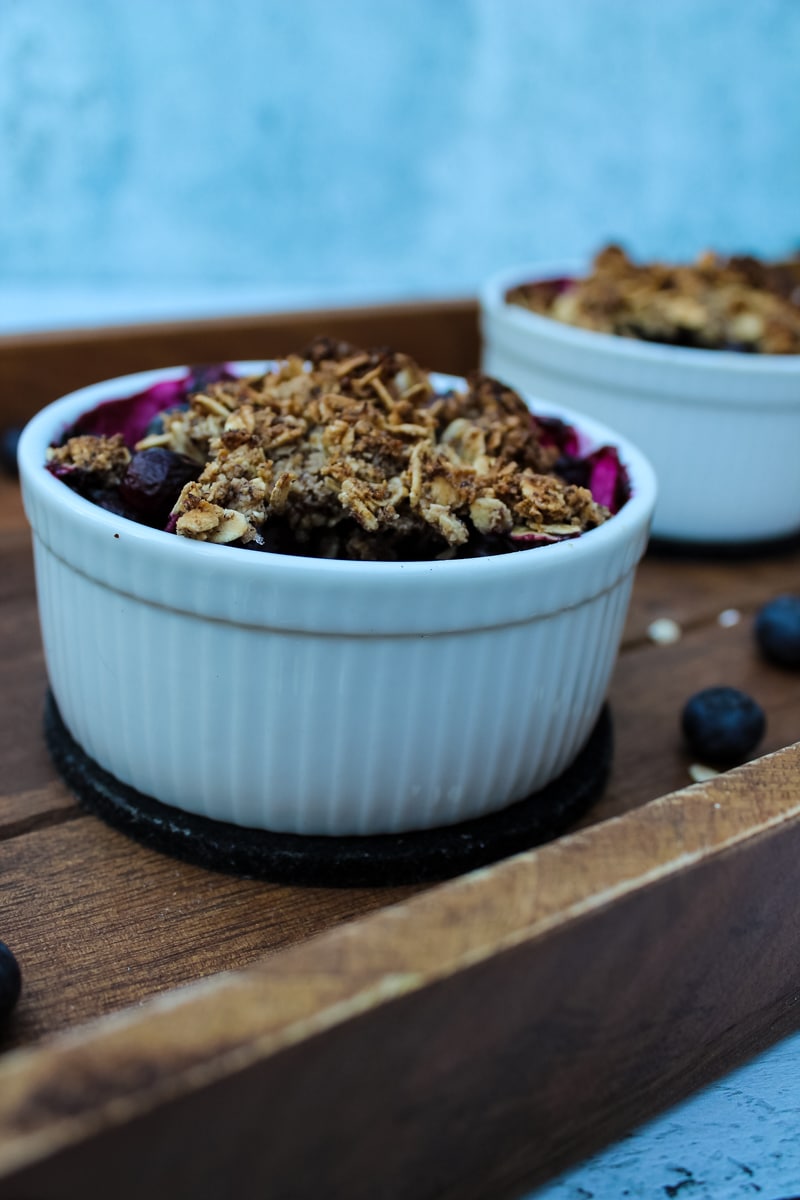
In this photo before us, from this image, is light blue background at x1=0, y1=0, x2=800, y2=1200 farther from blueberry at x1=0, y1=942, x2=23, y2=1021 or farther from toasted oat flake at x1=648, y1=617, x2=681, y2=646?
blueberry at x1=0, y1=942, x2=23, y2=1021

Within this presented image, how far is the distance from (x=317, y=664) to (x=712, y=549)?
1.79 ft

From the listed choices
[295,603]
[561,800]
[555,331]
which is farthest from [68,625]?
[555,331]

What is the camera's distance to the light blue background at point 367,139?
128 centimetres

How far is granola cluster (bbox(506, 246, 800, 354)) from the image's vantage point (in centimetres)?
90

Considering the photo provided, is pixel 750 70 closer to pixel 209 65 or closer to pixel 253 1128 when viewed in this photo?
pixel 209 65

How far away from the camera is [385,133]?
1.47m

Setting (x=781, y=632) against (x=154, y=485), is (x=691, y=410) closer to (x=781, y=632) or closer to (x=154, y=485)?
(x=781, y=632)

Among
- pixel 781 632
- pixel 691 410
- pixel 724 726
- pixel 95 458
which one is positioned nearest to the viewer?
pixel 95 458

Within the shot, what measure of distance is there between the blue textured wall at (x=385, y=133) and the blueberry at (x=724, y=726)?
102 centimetres

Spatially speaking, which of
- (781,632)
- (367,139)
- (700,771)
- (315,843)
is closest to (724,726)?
(700,771)

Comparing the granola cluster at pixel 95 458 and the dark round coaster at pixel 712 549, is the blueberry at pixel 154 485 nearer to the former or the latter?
the granola cluster at pixel 95 458

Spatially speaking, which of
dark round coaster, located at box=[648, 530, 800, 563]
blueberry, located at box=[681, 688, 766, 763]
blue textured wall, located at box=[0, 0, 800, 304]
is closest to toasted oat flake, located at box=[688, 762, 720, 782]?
blueberry, located at box=[681, 688, 766, 763]

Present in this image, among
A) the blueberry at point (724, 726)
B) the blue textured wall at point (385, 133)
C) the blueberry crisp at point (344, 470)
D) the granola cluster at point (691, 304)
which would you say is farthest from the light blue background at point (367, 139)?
the blueberry at point (724, 726)

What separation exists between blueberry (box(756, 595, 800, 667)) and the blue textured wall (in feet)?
3.09
